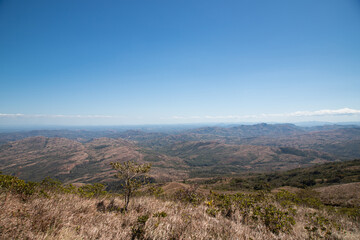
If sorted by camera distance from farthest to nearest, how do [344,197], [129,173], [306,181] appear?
[306,181], [344,197], [129,173]

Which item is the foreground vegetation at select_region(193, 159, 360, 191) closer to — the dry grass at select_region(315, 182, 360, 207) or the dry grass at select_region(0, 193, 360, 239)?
the dry grass at select_region(315, 182, 360, 207)

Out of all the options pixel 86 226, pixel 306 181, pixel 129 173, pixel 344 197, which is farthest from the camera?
pixel 306 181

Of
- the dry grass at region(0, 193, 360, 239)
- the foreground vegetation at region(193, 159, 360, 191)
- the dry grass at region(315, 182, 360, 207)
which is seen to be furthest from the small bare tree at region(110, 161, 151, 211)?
the foreground vegetation at region(193, 159, 360, 191)

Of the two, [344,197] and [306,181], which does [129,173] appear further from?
[306,181]

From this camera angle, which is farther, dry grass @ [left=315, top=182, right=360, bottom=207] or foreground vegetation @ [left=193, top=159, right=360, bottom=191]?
foreground vegetation @ [left=193, top=159, right=360, bottom=191]

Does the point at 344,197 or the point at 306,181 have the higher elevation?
the point at 344,197

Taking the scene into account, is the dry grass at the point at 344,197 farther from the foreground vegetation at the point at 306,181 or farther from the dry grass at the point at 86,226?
the dry grass at the point at 86,226

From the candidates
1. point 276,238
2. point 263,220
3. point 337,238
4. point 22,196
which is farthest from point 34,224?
point 337,238

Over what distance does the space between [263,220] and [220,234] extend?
3.94 metres

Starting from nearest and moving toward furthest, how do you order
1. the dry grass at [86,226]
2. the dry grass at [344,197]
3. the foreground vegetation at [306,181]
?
the dry grass at [86,226]
the dry grass at [344,197]
the foreground vegetation at [306,181]

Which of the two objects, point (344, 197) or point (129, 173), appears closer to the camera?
point (129, 173)

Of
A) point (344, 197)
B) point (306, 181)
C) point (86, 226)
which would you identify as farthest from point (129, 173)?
point (306, 181)

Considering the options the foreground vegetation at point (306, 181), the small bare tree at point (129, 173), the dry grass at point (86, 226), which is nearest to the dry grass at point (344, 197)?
the foreground vegetation at point (306, 181)

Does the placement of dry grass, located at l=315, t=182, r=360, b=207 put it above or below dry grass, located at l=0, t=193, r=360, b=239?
below
